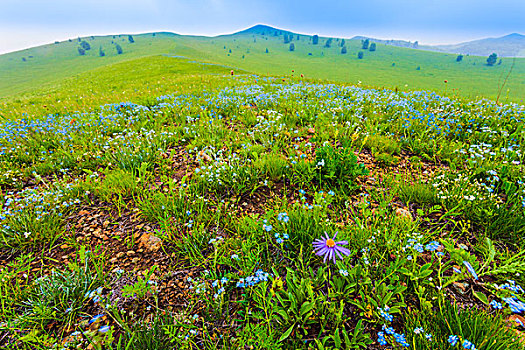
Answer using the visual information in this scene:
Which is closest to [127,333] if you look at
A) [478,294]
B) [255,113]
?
[478,294]

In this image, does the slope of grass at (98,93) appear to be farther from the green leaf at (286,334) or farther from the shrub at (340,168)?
the green leaf at (286,334)

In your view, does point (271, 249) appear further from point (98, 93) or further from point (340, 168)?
point (98, 93)

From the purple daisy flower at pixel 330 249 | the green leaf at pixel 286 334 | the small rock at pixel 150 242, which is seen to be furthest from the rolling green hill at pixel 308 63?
the green leaf at pixel 286 334

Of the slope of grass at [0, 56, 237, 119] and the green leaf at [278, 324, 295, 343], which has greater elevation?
the slope of grass at [0, 56, 237, 119]

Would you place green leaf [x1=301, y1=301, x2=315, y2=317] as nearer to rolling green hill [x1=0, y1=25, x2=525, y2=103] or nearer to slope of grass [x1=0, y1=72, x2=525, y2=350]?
slope of grass [x1=0, y1=72, x2=525, y2=350]

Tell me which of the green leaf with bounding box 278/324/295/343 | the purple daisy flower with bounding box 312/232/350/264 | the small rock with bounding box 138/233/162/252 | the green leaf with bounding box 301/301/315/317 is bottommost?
the small rock with bounding box 138/233/162/252

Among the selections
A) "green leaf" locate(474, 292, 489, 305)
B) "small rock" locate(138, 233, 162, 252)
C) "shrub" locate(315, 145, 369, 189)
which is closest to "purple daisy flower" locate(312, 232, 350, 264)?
"green leaf" locate(474, 292, 489, 305)

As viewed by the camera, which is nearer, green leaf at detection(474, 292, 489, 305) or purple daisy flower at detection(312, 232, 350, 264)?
green leaf at detection(474, 292, 489, 305)

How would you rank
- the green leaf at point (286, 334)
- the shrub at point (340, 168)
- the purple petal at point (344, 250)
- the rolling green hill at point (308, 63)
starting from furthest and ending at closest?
the rolling green hill at point (308, 63) → the shrub at point (340, 168) → the purple petal at point (344, 250) → the green leaf at point (286, 334)

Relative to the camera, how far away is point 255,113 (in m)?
7.39

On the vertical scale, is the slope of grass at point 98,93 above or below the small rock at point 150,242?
above

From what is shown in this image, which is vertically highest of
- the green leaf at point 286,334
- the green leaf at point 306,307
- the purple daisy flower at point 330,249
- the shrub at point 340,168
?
the shrub at point 340,168

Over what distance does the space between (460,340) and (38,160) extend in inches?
322

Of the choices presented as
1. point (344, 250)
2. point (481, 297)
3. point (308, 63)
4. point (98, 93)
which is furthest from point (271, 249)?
point (308, 63)
